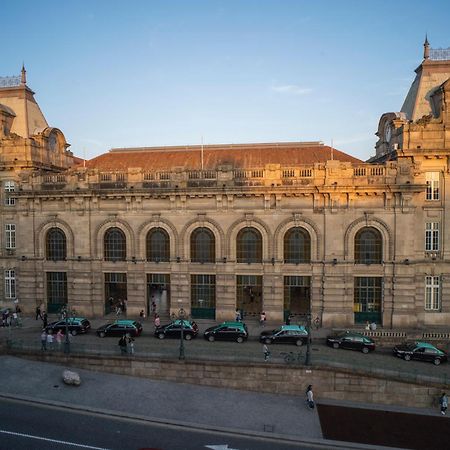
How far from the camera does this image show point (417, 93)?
38.1 meters

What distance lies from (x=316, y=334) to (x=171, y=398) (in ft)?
43.4

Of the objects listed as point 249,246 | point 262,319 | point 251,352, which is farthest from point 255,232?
point 251,352

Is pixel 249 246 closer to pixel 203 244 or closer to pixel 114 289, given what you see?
pixel 203 244

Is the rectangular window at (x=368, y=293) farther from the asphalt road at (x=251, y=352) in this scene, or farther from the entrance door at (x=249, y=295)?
the entrance door at (x=249, y=295)

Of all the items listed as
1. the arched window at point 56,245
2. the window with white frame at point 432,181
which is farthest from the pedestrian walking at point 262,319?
the arched window at point 56,245

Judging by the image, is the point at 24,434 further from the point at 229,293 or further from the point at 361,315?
the point at 361,315

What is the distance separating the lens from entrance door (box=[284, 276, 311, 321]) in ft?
116

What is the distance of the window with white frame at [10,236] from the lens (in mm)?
40250

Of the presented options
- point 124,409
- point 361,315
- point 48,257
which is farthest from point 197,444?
point 48,257

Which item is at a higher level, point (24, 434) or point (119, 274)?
point (119, 274)

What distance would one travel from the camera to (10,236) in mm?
40281

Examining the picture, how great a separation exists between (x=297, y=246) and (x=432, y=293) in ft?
39.7

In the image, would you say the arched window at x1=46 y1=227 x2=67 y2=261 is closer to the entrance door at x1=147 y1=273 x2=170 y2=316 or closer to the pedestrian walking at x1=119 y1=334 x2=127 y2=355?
the entrance door at x1=147 y1=273 x2=170 y2=316

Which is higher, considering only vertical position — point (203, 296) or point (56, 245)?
point (56, 245)
